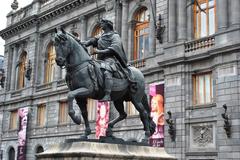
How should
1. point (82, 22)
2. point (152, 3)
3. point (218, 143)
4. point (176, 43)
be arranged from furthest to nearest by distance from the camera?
point (82, 22), point (152, 3), point (176, 43), point (218, 143)

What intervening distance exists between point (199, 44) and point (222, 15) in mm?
2467

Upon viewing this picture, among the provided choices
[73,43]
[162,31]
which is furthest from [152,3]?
[73,43]

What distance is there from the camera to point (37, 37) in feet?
154

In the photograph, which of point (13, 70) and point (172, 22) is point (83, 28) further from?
point (13, 70)

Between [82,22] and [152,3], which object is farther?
[82,22]

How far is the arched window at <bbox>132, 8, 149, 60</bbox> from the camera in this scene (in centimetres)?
3525

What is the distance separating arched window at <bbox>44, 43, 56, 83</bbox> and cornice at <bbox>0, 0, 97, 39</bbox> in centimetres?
302

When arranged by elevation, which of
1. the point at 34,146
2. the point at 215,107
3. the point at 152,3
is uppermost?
the point at 152,3

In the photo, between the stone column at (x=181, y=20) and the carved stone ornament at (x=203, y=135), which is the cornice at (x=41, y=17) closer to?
the stone column at (x=181, y=20)

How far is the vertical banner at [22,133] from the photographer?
4463 centimetres

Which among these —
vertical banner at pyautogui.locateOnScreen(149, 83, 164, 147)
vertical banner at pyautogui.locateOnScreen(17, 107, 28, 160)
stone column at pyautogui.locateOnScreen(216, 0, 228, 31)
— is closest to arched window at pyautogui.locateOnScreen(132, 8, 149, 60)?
vertical banner at pyautogui.locateOnScreen(149, 83, 164, 147)

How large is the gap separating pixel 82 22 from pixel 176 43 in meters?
13.8

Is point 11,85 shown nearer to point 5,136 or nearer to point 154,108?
point 5,136

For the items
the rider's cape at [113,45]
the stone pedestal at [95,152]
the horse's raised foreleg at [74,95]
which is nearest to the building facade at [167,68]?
the rider's cape at [113,45]
